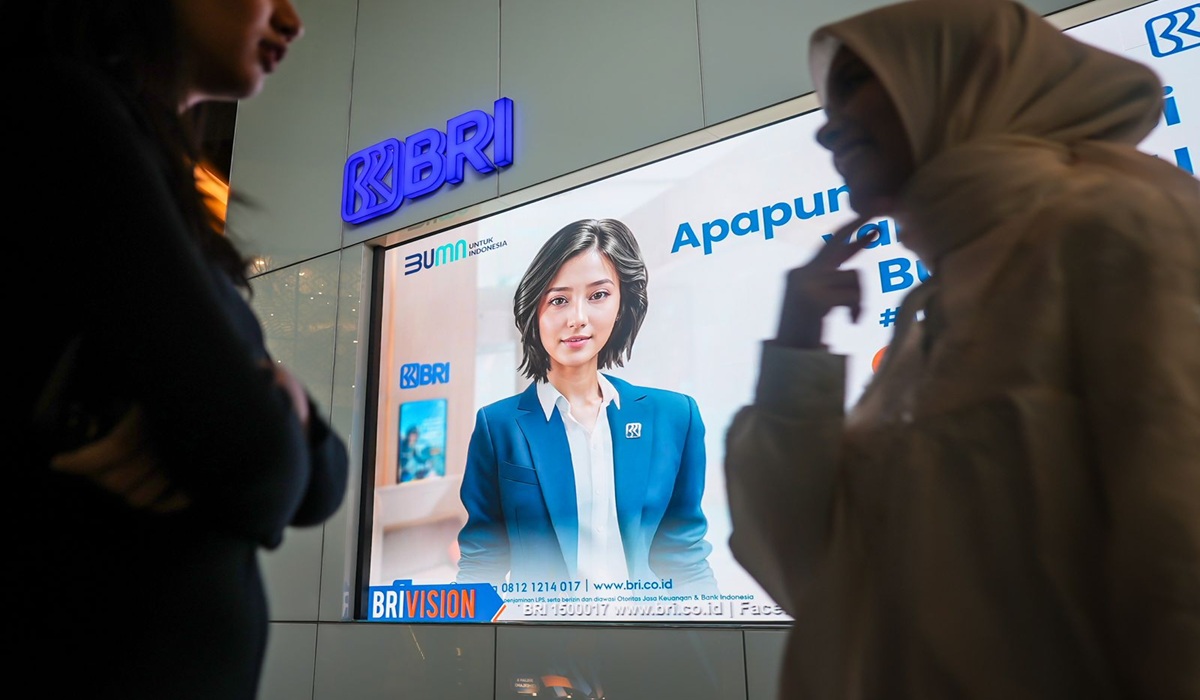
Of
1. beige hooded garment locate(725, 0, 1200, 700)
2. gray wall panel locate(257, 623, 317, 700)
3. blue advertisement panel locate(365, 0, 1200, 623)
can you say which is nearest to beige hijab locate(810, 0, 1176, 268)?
beige hooded garment locate(725, 0, 1200, 700)

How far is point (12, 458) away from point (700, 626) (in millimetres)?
1969

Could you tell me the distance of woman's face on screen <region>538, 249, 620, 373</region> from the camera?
8.38ft

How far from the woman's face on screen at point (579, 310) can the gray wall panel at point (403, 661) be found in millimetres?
934

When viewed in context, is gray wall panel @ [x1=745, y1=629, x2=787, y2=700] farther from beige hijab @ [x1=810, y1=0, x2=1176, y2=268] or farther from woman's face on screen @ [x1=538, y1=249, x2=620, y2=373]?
beige hijab @ [x1=810, y1=0, x2=1176, y2=268]

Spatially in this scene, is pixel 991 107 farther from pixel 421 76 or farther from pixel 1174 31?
pixel 421 76

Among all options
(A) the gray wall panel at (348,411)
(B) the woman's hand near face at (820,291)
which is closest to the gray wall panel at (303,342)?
(A) the gray wall panel at (348,411)

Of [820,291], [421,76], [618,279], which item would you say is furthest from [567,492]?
[421,76]

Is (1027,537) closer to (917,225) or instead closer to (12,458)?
(917,225)

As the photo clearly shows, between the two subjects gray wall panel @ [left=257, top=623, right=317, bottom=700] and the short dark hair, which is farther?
gray wall panel @ [left=257, top=623, right=317, bottom=700]

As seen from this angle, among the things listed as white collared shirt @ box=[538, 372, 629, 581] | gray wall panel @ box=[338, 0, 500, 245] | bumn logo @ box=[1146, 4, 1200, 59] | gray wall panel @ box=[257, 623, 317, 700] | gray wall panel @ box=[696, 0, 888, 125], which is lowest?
gray wall panel @ box=[257, 623, 317, 700]

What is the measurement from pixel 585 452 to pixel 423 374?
2.73ft

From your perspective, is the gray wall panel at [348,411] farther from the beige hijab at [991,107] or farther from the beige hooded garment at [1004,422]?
the beige hijab at [991,107]

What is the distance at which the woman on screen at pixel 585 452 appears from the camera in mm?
2299

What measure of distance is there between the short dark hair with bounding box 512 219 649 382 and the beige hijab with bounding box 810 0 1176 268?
161cm
